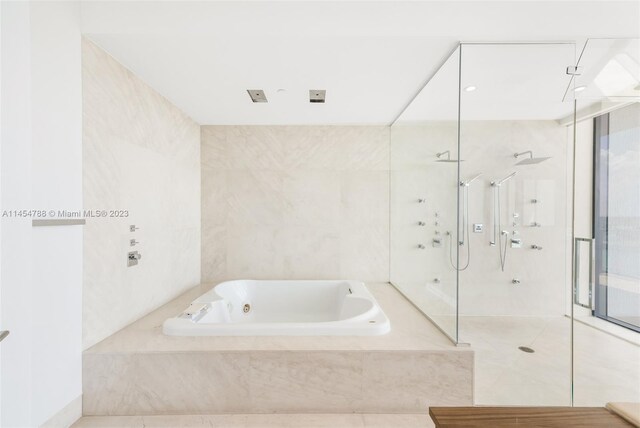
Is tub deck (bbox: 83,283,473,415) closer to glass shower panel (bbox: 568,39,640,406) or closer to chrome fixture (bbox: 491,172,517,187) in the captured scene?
glass shower panel (bbox: 568,39,640,406)

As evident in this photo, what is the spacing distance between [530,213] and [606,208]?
1.31 ft

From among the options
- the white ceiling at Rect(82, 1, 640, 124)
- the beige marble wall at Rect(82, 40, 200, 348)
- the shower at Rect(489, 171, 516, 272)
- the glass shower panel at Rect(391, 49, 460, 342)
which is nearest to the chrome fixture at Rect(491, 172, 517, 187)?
the shower at Rect(489, 171, 516, 272)

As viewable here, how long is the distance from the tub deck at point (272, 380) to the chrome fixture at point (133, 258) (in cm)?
56

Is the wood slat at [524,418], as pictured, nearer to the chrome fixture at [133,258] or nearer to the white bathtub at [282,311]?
the white bathtub at [282,311]

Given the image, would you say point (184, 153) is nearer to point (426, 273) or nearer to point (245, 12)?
point (245, 12)

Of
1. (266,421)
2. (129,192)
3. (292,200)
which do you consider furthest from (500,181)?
(129,192)

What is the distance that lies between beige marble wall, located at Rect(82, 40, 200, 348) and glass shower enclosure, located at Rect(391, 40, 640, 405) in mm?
2160

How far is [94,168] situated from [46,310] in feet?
2.65

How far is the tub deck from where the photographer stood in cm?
Result: 159

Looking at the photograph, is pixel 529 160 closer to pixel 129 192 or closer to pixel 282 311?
pixel 282 311

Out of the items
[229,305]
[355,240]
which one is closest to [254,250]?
[229,305]

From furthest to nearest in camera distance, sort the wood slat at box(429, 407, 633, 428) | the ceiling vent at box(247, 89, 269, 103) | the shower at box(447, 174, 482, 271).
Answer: the ceiling vent at box(247, 89, 269, 103) → the shower at box(447, 174, 482, 271) → the wood slat at box(429, 407, 633, 428)

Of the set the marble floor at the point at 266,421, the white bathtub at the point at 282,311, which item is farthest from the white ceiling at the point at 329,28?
the marble floor at the point at 266,421

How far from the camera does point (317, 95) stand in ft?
7.62
